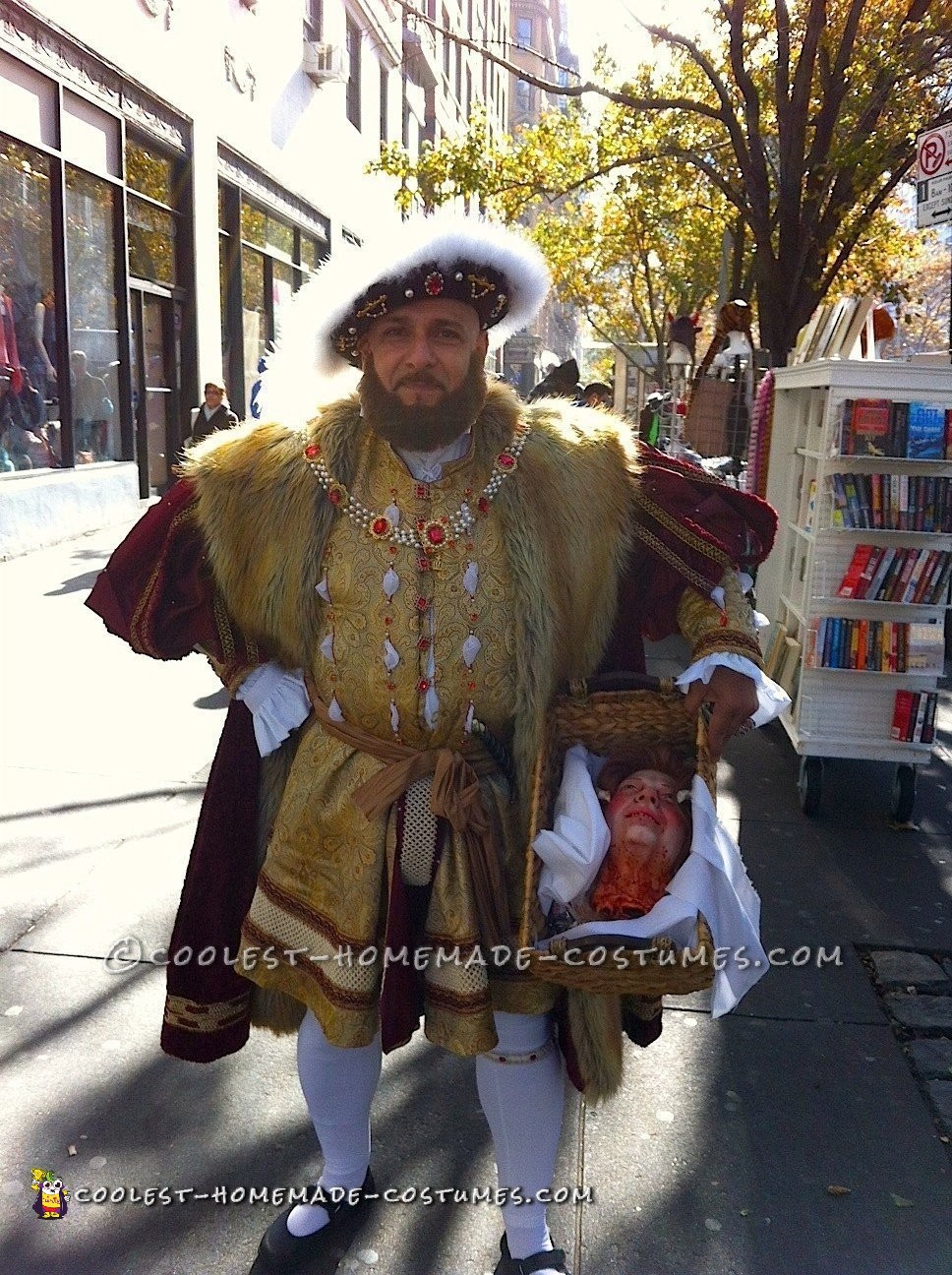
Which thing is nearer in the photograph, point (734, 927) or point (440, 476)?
point (734, 927)

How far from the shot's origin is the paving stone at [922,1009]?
3.10 metres

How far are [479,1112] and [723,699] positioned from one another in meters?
1.31

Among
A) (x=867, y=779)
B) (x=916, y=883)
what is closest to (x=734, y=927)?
(x=916, y=883)

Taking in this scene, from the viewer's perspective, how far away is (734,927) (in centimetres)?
185

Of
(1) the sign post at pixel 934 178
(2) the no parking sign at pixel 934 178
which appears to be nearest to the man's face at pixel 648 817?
(1) the sign post at pixel 934 178

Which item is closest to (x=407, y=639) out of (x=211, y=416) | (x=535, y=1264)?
(x=535, y=1264)

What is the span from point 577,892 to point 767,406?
4.75 m

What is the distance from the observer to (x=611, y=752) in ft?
6.76

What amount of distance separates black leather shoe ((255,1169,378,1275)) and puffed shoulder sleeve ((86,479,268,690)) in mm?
1105

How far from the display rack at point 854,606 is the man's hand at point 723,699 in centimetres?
265

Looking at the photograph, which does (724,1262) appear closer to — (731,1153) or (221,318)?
(731,1153)

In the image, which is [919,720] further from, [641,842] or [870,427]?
[641,842]

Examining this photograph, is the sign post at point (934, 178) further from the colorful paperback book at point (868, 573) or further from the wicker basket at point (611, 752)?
the wicker basket at point (611, 752)

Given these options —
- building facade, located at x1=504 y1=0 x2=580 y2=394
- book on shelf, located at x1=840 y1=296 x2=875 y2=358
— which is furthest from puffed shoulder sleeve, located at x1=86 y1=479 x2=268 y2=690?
building facade, located at x1=504 y1=0 x2=580 y2=394
